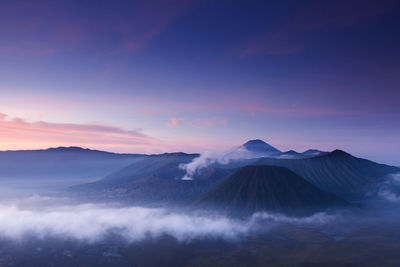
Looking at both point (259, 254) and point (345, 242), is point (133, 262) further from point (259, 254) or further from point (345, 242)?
point (345, 242)

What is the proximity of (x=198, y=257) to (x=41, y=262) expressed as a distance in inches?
3536

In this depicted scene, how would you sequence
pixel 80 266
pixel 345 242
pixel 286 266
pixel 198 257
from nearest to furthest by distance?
pixel 286 266
pixel 80 266
pixel 198 257
pixel 345 242

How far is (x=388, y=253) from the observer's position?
171 meters

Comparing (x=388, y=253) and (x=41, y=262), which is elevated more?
(x=388, y=253)

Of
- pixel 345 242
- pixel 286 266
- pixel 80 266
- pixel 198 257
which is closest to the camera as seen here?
pixel 286 266

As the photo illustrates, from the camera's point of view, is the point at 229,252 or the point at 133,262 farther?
the point at 229,252

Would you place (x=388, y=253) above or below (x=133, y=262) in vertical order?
above

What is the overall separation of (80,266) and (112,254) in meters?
24.9

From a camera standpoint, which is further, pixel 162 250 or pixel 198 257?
pixel 162 250

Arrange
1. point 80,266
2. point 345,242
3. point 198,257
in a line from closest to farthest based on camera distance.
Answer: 1. point 80,266
2. point 198,257
3. point 345,242

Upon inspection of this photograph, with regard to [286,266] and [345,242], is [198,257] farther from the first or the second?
[345,242]

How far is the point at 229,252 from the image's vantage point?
187 metres

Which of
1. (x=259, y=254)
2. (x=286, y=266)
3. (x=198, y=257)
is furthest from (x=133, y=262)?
(x=286, y=266)

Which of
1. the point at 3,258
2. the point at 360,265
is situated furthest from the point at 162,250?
the point at 360,265
